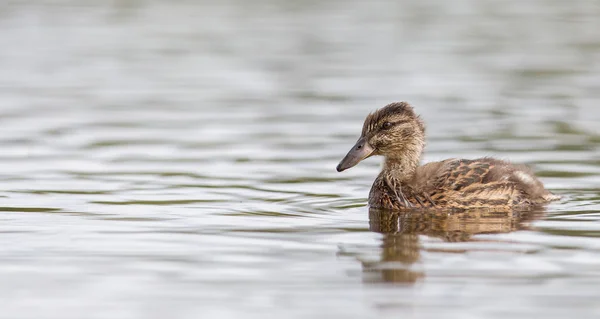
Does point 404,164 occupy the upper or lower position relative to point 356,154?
lower

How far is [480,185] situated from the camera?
12.5 metres

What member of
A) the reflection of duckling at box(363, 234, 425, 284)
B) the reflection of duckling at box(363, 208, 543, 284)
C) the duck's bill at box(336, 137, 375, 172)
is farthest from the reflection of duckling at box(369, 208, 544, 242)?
the duck's bill at box(336, 137, 375, 172)

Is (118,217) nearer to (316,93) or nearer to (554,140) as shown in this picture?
(554,140)

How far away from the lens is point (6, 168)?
14.5 meters

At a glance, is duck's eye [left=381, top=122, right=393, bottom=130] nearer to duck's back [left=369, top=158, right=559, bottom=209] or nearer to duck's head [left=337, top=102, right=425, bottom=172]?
duck's head [left=337, top=102, right=425, bottom=172]

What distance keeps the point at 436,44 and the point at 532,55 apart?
2.17m

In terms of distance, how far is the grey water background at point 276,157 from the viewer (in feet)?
29.3

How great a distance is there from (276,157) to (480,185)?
332 cm

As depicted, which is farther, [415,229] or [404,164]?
[404,164]

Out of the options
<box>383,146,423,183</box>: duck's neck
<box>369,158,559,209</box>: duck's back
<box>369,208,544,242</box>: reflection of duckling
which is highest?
<box>383,146,423,183</box>: duck's neck

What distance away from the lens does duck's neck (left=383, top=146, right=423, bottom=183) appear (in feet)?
42.3

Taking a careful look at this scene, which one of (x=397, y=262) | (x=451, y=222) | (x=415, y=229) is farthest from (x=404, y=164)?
(x=397, y=262)

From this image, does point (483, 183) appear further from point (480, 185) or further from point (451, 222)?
point (451, 222)

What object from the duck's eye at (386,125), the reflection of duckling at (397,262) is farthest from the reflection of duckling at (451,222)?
the duck's eye at (386,125)
